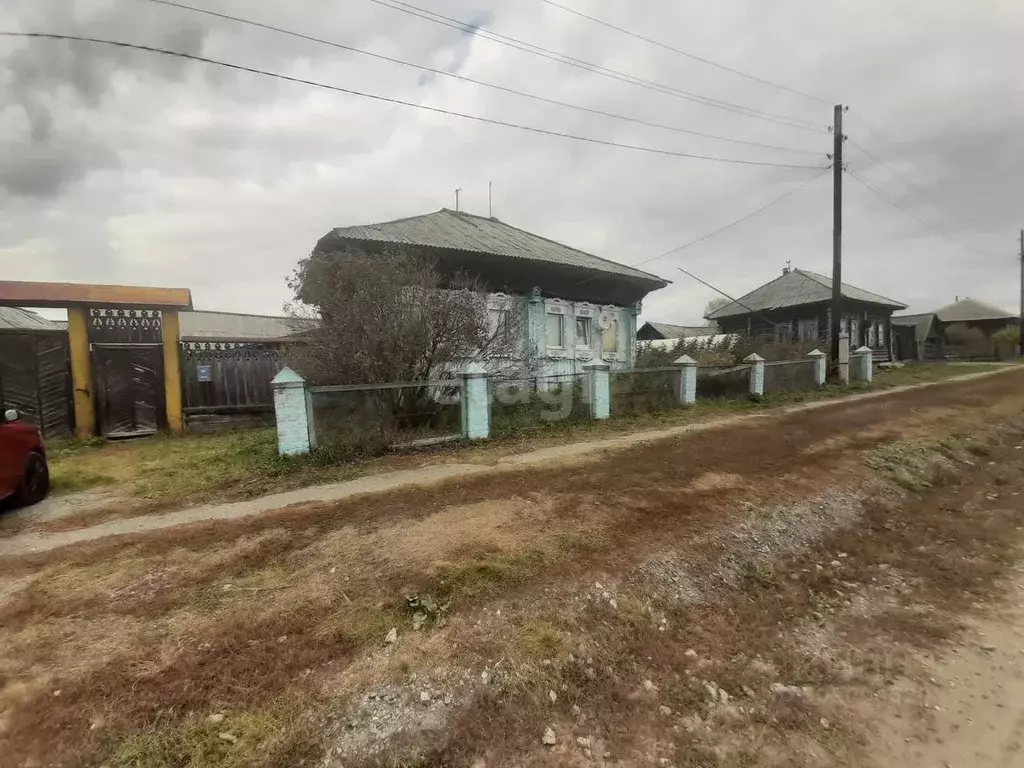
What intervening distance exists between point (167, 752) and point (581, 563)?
9.23 feet

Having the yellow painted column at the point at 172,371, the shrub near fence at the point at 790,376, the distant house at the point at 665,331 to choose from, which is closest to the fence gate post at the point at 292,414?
the yellow painted column at the point at 172,371

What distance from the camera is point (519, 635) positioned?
3.14 m

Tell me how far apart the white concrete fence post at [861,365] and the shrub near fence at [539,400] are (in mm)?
13983

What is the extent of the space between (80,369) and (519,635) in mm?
10267

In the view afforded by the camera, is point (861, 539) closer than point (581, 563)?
No

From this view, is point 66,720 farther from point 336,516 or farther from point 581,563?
point 581,563

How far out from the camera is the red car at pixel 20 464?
16.9 ft

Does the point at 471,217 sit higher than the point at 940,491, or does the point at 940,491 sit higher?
the point at 471,217

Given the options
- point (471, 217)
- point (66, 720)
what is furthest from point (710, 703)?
point (471, 217)

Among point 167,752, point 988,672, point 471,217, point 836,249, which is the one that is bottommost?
point 988,672

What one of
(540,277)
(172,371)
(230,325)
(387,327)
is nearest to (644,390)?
(540,277)

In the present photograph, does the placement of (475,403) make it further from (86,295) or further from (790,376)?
(790,376)

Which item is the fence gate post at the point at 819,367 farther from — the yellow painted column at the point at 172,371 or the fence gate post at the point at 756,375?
the yellow painted column at the point at 172,371

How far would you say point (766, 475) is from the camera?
6.64 m
